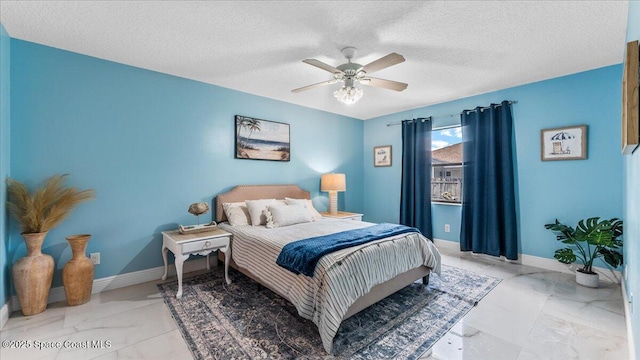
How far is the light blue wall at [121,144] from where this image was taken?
98.8 inches

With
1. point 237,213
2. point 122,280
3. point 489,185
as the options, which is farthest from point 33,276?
point 489,185

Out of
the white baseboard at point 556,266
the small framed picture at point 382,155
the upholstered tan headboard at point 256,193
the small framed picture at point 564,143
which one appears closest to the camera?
the white baseboard at point 556,266

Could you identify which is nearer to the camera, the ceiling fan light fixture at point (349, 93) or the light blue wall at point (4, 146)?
the light blue wall at point (4, 146)

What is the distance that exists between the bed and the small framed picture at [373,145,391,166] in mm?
2267

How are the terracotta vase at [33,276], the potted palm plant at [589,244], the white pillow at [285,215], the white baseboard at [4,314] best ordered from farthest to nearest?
the white pillow at [285,215] → the potted palm plant at [589,244] → the terracotta vase at [33,276] → the white baseboard at [4,314]

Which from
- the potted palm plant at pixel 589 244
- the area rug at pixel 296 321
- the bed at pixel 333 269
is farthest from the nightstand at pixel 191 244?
the potted palm plant at pixel 589 244

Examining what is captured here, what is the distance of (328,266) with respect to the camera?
198cm

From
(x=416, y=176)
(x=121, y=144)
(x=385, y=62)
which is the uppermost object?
(x=385, y=62)

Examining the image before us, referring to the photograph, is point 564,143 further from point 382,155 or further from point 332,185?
point 332,185

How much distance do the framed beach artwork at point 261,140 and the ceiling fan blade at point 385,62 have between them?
2064mm

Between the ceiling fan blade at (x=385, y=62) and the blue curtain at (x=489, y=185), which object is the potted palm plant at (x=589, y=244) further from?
the ceiling fan blade at (x=385, y=62)

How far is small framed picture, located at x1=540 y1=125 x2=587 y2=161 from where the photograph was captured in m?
3.21

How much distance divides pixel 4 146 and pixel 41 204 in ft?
1.86

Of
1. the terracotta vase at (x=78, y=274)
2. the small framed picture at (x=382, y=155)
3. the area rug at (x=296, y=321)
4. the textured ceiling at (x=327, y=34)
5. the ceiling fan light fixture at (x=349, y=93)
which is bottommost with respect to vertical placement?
the area rug at (x=296, y=321)
